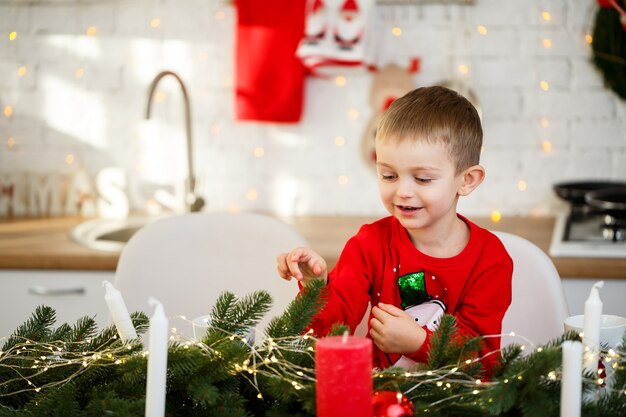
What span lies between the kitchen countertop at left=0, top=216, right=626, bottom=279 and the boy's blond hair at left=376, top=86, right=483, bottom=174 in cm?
88

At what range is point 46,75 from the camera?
2.88m

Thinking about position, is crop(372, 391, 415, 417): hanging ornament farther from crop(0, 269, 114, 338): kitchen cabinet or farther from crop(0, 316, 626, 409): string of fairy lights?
crop(0, 269, 114, 338): kitchen cabinet

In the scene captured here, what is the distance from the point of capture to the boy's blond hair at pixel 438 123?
1.32 meters

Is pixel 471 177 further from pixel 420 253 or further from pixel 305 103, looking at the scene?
pixel 305 103

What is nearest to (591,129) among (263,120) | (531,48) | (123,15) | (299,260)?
(531,48)

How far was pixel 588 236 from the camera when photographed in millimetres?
2350

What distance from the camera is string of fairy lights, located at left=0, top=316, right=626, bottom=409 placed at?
3.34 feet

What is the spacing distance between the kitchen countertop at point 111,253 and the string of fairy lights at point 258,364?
1.07 m

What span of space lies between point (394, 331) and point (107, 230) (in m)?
1.61

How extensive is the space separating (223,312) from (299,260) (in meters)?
0.15

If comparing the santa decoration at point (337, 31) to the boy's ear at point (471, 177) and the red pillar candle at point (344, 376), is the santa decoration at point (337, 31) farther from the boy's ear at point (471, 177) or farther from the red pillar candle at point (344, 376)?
the red pillar candle at point (344, 376)

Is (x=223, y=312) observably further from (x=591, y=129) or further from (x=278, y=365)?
(x=591, y=129)

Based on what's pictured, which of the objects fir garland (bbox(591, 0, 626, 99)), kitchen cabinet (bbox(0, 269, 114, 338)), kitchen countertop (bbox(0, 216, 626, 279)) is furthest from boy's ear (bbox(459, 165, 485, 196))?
fir garland (bbox(591, 0, 626, 99))

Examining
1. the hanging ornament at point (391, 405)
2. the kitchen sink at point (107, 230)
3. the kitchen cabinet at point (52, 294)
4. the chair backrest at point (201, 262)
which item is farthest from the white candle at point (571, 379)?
the kitchen sink at point (107, 230)
